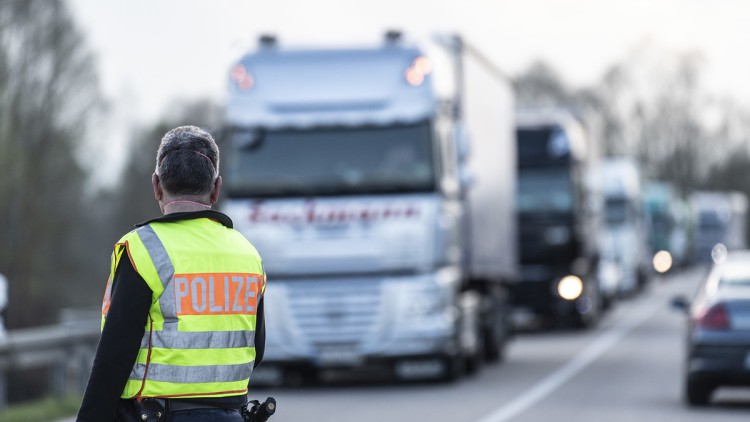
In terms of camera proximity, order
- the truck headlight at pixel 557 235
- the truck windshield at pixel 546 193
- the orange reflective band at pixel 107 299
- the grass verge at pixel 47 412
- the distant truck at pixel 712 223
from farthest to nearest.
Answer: the distant truck at pixel 712 223, the truck headlight at pixel 557 235, the truck windshield at pixel 546 193, the grass verge at pixel 47 412, the orange reflective band at pixel 107 299

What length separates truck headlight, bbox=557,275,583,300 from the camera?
2906cm

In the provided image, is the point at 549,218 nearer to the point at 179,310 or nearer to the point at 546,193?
the point at 546,193

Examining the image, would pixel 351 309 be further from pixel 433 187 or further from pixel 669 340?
pixel 669 340

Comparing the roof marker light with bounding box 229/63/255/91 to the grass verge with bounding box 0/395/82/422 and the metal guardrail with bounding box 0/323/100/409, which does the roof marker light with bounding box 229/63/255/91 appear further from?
the grass verge with bounding box 0/395/82/422

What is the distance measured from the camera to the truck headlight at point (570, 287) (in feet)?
95.3

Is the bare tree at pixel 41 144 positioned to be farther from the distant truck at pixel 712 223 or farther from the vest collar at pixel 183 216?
the distant truck at pixel 712 223

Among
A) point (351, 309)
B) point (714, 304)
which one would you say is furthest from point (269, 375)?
point (714, 304)

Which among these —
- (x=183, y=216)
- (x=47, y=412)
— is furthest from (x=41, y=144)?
(x=183, y=216)

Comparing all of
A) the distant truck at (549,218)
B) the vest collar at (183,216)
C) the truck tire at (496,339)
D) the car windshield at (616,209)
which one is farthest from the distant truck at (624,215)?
the vest collar at (183,216)

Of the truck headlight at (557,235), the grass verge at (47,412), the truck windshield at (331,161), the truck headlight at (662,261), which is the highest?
the truck windshield at (331,161)

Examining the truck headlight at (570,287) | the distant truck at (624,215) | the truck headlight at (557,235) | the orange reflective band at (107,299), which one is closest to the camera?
the orange reflective band at (107,299)

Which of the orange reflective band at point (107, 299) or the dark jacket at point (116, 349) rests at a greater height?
the orange reflective band at point (107, 299)

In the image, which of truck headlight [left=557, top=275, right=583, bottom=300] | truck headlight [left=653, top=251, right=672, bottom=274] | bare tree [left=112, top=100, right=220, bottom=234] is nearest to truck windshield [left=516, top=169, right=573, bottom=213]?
→ truck headlight [left=557, top=275, right=583, bottom=300]

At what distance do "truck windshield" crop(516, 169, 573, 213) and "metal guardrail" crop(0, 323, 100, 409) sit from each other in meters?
9.96
